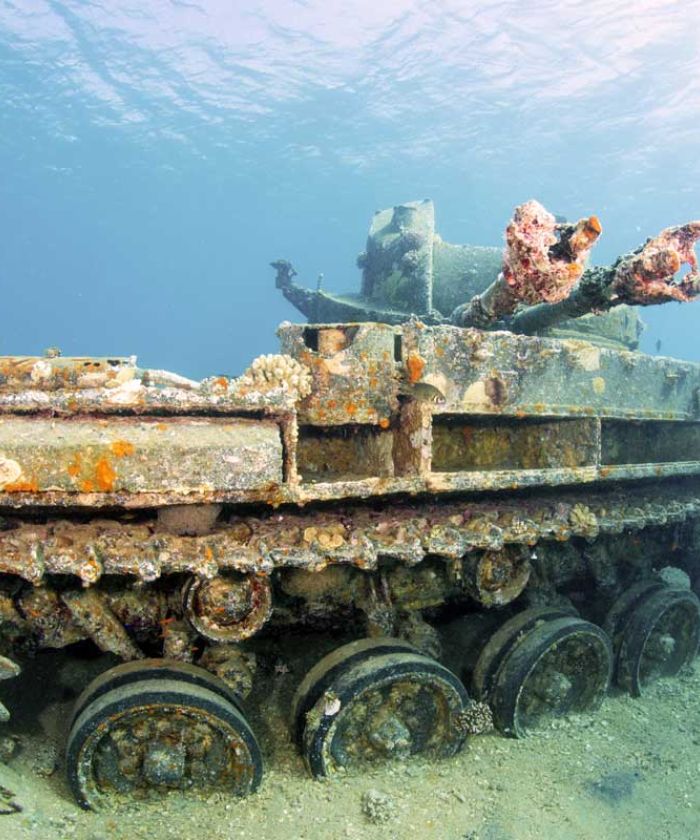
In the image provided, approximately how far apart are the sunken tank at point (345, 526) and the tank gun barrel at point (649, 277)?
0.02 m

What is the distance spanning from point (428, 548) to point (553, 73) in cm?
4229

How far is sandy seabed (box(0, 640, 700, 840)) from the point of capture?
131 inches

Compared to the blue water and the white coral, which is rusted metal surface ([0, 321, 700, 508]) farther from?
the blue water

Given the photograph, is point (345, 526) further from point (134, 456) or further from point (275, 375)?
point (134, 456)

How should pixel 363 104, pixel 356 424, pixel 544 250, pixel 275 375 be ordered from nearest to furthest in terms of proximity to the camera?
pixel 544 250 < pixel 275 375 < pixel 356 424 < pixel 363 104

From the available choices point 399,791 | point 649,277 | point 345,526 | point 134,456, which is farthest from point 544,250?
point 399,791

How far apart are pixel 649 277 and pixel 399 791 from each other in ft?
11.8

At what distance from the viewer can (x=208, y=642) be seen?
4.02 m

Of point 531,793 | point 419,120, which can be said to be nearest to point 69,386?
point 531,793

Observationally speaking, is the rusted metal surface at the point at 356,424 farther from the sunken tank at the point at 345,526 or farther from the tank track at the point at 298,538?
the tank track at the point at 298,538

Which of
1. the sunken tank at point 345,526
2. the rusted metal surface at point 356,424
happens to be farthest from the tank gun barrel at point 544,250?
the rusted metal surface at point 356,424

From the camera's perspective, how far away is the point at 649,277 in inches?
155

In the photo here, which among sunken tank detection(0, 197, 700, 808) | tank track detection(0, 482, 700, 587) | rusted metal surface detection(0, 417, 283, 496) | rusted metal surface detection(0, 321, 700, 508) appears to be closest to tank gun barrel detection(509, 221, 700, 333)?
sunken tank detection(0, 197, 700, 808)

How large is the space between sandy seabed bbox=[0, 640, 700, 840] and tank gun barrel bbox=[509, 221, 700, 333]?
321 cm
